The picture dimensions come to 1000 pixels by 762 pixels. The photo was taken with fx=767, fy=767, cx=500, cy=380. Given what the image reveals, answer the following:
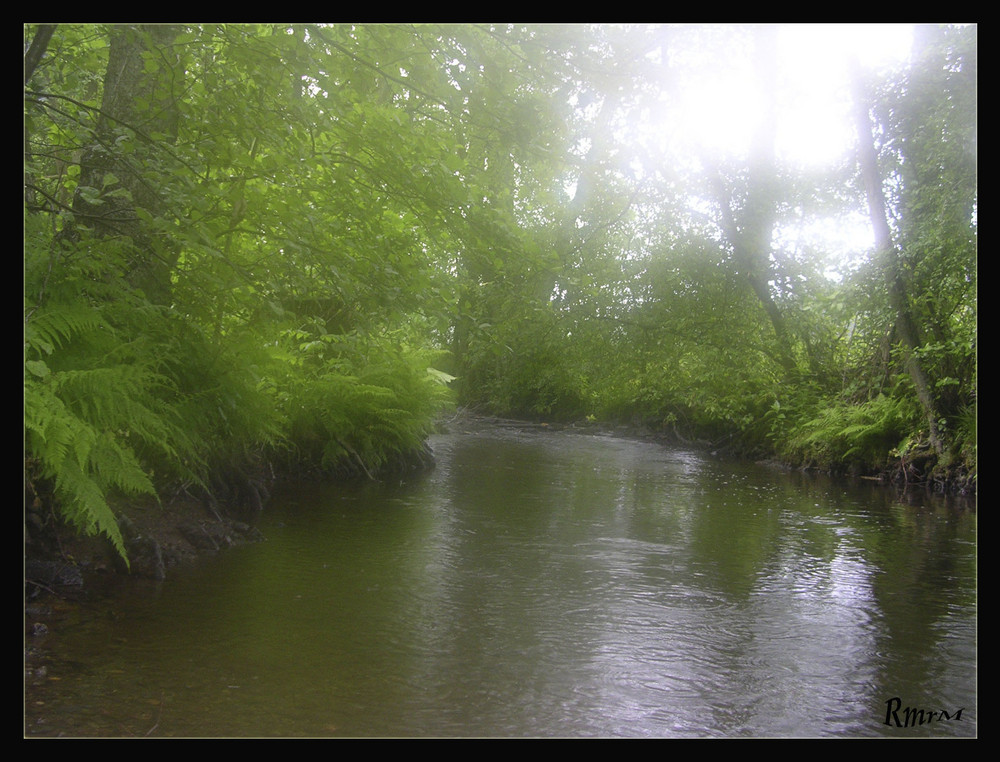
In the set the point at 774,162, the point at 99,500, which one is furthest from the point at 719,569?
the point at 774,162

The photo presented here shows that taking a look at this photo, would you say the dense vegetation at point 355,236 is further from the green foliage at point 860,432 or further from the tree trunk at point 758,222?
the tree trunk at point 758,222

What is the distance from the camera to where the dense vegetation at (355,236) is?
4609 millimetres

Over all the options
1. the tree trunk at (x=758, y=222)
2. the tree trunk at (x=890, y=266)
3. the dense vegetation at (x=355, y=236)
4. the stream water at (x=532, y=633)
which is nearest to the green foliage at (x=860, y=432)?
the dense vegetation at (x=355, y=236)

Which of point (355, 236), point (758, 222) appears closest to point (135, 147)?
point (355, 236)

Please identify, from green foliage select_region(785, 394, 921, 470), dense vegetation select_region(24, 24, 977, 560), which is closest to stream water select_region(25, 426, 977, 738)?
dense vegetation select_region(24, 24, 977, 560)

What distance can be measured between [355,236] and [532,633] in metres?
2.98

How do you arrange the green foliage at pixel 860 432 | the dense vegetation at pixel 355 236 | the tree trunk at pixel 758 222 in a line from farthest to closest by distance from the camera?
the tree trunk at pixel 758 222
the green foliage at pixel 860 432
the dense vegetation at pixel 355 236

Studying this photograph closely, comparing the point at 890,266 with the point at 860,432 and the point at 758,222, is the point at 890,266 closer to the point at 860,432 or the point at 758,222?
the point at 860,432

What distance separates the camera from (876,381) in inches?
516

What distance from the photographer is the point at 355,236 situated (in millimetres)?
5504

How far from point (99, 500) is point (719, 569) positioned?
4417mm

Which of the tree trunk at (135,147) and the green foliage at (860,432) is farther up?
the tree trunk at (135,147)

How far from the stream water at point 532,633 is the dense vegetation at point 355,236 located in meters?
0.91

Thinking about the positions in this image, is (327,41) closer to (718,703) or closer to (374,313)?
(374,313)
